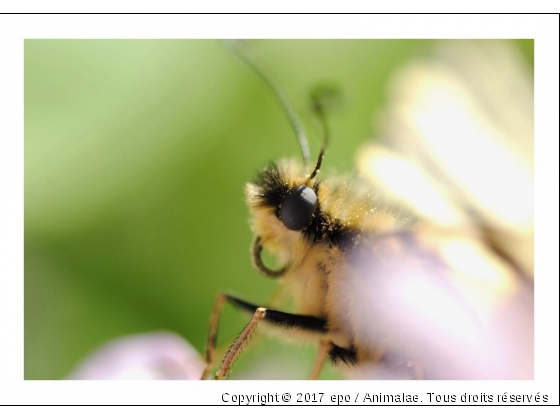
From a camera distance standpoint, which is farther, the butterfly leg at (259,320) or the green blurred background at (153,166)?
the green blurred background at (153,166)

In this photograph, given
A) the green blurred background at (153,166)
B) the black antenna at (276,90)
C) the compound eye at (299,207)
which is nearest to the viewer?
the compound eye at (299,207)

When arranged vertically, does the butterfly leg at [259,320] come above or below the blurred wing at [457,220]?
below

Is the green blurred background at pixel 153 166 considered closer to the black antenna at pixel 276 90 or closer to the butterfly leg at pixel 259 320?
the black antenna at pixel 276 90

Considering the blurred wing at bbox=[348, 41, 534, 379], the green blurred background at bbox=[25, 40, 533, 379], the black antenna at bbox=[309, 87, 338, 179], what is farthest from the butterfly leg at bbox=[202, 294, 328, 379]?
the green blurred background at bbox=[25, 40, 533, 379]

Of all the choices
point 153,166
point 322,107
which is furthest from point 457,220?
point 153,166

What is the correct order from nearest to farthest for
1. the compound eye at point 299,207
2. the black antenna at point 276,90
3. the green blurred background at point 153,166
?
the compound eye at point 299,207, the black antenna at point 276,90, the green blurred background at point 153,166
